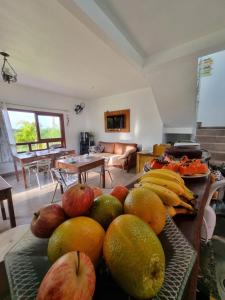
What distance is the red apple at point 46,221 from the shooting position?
14.9 inches

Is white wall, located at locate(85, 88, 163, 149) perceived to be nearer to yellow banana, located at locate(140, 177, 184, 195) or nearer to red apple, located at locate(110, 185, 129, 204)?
yellow banana, located at locate(140, 177, 184, 195)

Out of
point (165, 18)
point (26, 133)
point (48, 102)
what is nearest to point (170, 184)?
point (165, 18)

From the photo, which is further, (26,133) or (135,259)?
(26,133)

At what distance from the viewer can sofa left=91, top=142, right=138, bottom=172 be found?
437 centimetres

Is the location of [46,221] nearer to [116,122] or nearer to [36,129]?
[36,129]

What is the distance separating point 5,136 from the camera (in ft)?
12.6

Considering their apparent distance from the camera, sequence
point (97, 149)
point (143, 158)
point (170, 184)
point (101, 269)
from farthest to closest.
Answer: point (97, 149) < point (143, 158) < point (170, 184) < point (101, 269)

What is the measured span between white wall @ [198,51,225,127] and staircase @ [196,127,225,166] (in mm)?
762

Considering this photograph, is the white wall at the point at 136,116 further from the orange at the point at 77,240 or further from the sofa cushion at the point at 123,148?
the orange at the point at 77,240

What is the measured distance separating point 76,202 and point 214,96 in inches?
186

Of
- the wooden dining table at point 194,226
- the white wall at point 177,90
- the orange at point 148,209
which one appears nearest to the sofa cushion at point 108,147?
the white wall at point 177,90

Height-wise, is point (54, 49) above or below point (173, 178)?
above

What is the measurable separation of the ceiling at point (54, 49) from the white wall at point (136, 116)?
2.45 ft

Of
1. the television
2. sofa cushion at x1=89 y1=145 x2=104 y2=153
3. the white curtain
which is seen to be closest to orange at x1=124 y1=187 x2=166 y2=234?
the white curtain
